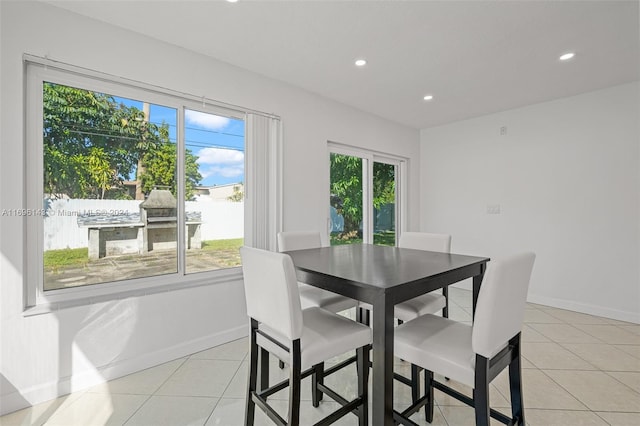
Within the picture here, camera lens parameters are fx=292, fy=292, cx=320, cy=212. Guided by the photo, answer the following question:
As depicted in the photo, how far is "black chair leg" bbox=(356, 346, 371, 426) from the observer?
1.55m

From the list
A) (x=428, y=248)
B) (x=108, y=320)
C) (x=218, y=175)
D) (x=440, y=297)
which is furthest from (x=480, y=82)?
(x=108, y=320)

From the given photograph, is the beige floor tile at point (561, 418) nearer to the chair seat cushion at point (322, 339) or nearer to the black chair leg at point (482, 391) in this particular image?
the black chair leg at point (482, 391)

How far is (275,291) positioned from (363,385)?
0.77 m

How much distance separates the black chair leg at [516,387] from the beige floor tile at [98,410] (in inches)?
85.8

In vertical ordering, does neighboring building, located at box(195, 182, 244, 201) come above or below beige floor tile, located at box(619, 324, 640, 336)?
above

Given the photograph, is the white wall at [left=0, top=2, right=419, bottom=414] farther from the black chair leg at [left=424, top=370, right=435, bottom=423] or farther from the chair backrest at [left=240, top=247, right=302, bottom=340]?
the black chair leg at [left=424, top=370, right=435, bottom=423]

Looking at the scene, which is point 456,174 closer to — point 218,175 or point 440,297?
point 440,297

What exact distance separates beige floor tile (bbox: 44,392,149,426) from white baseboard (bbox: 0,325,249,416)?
0.12m

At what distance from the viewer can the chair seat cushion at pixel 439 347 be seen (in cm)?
127

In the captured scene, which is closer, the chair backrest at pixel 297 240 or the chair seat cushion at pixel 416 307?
the chair seat cushion at pixel 416 307

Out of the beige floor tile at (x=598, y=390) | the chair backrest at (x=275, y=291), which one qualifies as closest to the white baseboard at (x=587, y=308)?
the beige floor tile at (x=598, y=390)

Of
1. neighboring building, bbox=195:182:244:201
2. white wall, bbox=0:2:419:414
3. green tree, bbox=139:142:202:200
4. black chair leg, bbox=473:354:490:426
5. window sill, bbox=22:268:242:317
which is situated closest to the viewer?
black chair leg, bbox=473:354:490:426

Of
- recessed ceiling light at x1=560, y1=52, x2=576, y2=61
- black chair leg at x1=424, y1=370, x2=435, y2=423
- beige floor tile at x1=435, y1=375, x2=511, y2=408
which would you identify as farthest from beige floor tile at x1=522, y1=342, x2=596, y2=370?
recessed ceiling light at x1=560, y1=52, x2=576, y2=61

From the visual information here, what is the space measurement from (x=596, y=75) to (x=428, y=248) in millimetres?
2634
